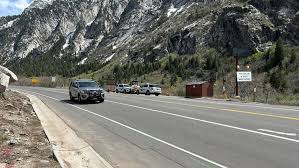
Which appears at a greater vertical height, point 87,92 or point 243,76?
point 243,76

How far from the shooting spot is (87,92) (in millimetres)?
32656

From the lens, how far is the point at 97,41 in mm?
189000

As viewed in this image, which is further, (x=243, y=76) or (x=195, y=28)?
(x=195, y=28)

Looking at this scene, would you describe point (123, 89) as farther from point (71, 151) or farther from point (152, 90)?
point (71, 151)

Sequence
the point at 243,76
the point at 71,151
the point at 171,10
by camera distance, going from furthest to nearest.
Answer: the point at 171,10, the point at 243,76, the point at 71,151

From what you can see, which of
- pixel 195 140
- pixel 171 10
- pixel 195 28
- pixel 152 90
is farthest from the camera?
pixel 171 10

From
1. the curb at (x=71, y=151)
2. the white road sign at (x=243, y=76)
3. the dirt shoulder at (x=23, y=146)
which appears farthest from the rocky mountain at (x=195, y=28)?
the curb at (x=71, y=151)

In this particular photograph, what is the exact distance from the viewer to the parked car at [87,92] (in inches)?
1289

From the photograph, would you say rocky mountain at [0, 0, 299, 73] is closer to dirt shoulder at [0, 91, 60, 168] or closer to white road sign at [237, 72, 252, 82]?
white road sign at [237, 72, 252, 82]

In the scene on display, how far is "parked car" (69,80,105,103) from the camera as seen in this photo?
32.8 metres

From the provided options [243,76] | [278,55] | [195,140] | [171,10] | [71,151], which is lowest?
[71,151]

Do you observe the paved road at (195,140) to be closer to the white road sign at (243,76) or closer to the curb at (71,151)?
the curb at (71,151)

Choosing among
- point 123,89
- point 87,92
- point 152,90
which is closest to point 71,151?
point 87,92

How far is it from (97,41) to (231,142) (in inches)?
7032
